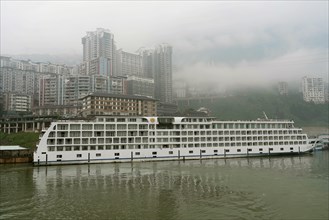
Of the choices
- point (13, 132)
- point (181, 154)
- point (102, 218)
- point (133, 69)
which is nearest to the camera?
point (102, 218)

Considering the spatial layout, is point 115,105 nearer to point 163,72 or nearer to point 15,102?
point 15,102

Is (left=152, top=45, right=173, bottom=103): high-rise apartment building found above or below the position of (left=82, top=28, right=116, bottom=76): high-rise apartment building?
below

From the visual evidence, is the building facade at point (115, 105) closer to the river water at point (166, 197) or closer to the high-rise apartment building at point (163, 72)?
the high-rise apartment building at point (163, 72)

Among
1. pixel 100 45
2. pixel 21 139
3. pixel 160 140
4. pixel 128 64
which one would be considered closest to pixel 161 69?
pixel 128 64

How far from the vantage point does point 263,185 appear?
28062mm

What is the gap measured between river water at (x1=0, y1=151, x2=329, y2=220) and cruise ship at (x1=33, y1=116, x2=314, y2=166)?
606 inches

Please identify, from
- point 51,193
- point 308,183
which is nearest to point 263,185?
point 308,183

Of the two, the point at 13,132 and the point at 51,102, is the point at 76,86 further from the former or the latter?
the point at 13,132

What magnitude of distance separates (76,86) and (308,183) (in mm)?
102623

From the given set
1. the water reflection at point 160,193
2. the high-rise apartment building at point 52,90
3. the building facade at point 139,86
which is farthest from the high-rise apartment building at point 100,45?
the water reflection at point 160,193

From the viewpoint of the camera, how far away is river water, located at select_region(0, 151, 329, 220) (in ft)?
61.0

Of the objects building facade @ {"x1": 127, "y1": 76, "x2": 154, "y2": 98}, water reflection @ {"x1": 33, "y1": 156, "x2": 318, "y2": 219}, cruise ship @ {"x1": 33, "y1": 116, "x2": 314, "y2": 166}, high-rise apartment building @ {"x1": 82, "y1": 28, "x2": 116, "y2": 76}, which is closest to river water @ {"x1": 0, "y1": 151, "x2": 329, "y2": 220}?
water reflection @ {"x1": 33, "y1": 156, "x2": 318, "y2": 219}

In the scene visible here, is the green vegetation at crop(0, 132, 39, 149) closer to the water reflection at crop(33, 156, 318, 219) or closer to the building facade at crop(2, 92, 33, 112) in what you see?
the water reflection at crop(33, 156, 318, 219)

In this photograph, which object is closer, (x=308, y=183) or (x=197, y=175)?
Result: (x=308, y=183)
